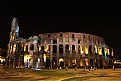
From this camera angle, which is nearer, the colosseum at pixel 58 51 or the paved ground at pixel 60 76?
the paved ground at pixel 60 76

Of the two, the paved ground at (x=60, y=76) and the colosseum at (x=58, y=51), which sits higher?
the colosseum at (x=58, y=51)

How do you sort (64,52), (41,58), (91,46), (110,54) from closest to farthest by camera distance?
(41,58) < (64,52) < (91,46) < (110,54)

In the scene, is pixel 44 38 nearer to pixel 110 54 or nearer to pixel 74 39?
pixel 74 39

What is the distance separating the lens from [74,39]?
182 feet

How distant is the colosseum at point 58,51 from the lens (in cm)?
5284

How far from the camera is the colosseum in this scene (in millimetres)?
52844

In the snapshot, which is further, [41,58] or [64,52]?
[64,52]

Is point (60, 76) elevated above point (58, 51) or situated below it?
below

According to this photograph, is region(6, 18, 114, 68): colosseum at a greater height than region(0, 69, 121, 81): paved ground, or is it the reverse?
region(6, 18, 114, 68): colosseum

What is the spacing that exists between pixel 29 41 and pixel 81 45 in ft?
56.6

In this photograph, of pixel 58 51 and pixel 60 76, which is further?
pixel 58 51

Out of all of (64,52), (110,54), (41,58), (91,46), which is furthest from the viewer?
(110,54)

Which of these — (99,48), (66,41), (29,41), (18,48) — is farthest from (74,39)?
(18,48)

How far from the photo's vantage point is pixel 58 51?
53.7 m
